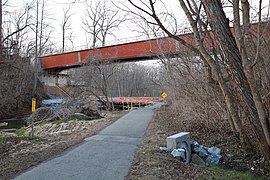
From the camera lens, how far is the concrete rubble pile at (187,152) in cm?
651

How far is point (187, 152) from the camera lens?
22.1ft

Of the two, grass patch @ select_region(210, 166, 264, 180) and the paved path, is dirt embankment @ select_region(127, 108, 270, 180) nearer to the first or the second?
grass patch @ select_region(210, 166, 264, 180)

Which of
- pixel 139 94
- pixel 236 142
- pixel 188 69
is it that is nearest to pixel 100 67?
pixel 188 69

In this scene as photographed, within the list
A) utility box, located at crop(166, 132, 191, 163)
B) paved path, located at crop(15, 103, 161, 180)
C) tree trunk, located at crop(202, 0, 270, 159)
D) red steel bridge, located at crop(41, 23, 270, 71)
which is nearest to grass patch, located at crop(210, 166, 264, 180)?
tree trunk, located at crop(202, 0, 270, 159)

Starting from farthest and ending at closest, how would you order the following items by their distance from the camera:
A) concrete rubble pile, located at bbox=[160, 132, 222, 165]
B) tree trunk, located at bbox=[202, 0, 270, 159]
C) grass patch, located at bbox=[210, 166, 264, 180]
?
concrete rubble pile, located at bbox=[160, 132, 222, 165]
tree trunk, located at bbox=[202, 0, 270, 159]
grass patch, located at bbox=[210, 166, 264, 180]

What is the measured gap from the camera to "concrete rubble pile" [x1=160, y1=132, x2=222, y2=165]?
6506 mm

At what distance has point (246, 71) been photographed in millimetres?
5395

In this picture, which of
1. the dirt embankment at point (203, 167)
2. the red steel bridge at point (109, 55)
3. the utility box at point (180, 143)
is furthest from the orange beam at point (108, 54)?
the utility box at point (180, 143)

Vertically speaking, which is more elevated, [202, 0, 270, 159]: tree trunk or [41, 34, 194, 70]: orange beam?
[41, 34, 194, 70]: orange beam

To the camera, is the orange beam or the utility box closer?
the utility box

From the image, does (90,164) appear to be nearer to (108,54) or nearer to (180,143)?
(180,143)

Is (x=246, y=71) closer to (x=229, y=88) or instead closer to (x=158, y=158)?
(x=229, y=88)

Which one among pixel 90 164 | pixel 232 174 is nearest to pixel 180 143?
pixel 232 174

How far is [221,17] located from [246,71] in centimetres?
161
